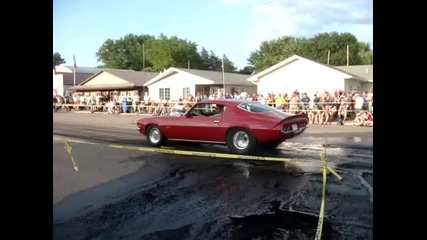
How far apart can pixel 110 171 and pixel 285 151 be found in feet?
14.0

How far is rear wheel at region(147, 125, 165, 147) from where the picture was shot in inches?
419

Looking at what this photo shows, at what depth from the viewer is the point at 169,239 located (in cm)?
445

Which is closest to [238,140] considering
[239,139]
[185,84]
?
[239,139]

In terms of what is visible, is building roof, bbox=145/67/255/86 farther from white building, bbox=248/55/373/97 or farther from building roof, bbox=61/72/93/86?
building roof, bbox=61/72/93/86

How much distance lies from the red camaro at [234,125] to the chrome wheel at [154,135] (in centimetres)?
13

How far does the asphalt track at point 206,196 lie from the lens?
15.5 ft

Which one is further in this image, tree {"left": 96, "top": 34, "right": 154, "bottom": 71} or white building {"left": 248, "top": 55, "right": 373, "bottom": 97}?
white building {"left": 248, "top": 55, "right": 373, "bottom": 97}

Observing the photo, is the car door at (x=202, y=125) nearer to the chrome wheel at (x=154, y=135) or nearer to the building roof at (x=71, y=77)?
the chrome wheel at (x=154, y=135)

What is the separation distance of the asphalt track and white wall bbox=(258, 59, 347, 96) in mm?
10422

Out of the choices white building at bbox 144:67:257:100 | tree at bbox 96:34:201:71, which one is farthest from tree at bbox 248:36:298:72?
tree at bbox 96:34:201:71
